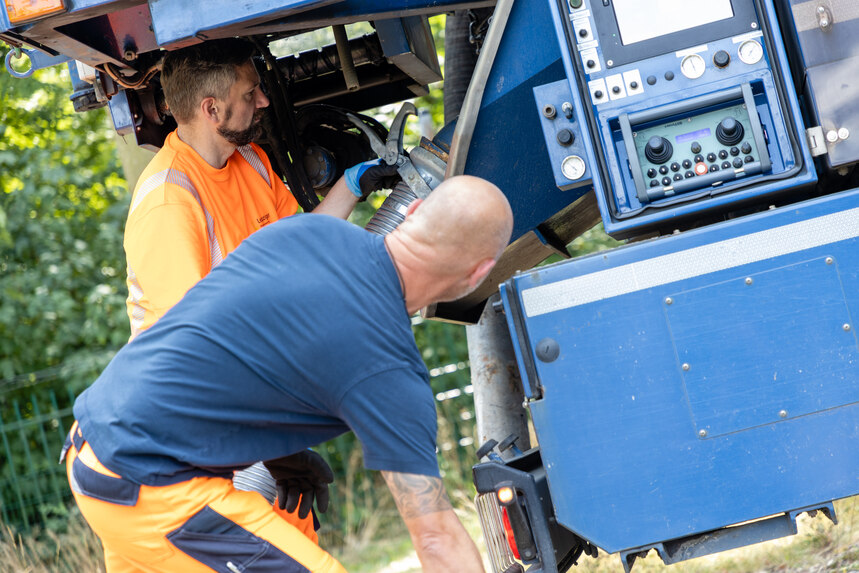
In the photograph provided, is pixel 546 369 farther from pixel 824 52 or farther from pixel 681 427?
pixel 824 52

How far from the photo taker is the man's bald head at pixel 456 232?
7.49ft

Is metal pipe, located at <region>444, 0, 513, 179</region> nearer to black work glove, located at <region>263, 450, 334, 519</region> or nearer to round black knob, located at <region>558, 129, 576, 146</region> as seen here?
round black knob, located at <region>558, 129, 576, 146</region>

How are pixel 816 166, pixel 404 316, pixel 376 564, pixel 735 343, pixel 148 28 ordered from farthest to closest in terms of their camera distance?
1. pixel 376 564
2. pixel 148 28
3. pixel 816 166
4. pixel 735 343
5. pixel 404 316

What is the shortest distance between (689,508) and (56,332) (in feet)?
18.9

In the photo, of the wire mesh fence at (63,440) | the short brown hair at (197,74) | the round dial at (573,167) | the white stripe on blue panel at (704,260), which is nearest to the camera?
the white stripe on blue panel at (704,260)

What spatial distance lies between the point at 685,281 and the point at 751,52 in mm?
649

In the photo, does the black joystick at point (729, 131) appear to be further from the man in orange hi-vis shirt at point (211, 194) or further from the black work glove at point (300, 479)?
the black work glove at point (300, 479)

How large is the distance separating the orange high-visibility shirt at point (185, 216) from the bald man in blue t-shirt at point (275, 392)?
62 cm

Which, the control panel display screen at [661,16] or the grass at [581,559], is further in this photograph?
the grass at [581,559]

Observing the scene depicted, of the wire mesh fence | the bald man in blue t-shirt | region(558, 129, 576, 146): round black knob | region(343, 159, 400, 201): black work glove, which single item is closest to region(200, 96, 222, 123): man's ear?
region(343, 159, 400, 201): black work glove

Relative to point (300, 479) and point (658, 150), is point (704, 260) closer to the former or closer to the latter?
point (658, 150)

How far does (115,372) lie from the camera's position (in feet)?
7.59

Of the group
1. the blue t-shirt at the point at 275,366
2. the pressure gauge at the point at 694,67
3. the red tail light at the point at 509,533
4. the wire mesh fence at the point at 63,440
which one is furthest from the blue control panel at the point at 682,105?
the wire mesh fence at the point at 63,440

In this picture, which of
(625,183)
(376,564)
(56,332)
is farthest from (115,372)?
(56,332)
